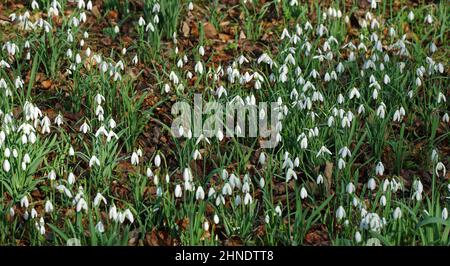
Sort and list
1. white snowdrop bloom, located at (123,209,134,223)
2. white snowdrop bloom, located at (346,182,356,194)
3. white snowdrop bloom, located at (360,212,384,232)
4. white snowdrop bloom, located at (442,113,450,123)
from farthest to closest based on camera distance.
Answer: white snowdrop bloom, located at (442,113,450,123) < white snowdrop bloom, located at (346,182,356,194) < white snowdrop bloom, located at (123,209,134,223) < white snowdrop bloom, located at (360,212,384,232)

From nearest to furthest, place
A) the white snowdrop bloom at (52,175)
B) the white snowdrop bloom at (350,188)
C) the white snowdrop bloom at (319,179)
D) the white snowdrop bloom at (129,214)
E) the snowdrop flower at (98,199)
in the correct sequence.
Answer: the white snowdrop bloom at (129,214)
the snowdrop flower at (98,199)
the white snowdrop bloom at (350,188)
the white snowdrop bloom at (52,175)
the white snowdrop bloom at (319,179)

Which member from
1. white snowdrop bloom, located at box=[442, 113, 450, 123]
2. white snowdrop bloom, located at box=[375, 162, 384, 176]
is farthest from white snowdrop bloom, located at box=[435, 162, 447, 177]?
white snowdrop bloom, located at box=[442, 113, 450, 123]

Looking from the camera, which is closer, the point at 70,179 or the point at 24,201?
the point at 24,201

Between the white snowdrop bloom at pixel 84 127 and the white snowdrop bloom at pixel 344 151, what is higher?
the white snowdrop bloom at pixel 84 127

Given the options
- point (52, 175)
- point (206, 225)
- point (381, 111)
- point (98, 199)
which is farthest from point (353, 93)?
point (52, 175)

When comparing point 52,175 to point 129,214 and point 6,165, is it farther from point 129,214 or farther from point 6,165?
point 129,214

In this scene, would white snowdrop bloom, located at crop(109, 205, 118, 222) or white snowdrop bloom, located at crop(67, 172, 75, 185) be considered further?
white snowdrop bloom, located at crop(67, 172, 75, 185)

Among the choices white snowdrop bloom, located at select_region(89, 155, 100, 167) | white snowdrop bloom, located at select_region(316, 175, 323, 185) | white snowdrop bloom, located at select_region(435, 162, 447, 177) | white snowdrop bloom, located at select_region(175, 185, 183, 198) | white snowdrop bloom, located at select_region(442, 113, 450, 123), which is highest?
white snowdrop bloom, located at select_region(442, 113, 450, 123)

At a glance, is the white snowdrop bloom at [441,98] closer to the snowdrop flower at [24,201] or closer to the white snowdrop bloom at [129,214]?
the white snowdrop bloom at [129,214]

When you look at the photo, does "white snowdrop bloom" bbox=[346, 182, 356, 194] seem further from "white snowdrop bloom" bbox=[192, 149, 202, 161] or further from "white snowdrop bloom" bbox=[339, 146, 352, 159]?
"white snowdrop bloom" bbox=[192, 149, 202, 161]

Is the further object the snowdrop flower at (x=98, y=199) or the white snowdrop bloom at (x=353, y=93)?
the white snowdrop bloom at (x=353, y=93)

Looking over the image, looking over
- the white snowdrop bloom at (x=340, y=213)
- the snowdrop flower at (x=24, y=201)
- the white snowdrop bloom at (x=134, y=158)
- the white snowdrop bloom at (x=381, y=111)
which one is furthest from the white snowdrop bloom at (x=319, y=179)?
the snowdrop flower at (x=24, y=201)

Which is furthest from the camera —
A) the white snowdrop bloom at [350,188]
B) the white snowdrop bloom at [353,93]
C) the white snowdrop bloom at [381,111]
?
the white snowdrop bloom at [353,93]

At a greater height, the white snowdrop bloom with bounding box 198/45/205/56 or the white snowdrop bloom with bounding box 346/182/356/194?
the white snowdrop bloom with bounding box 198/45/205/56
